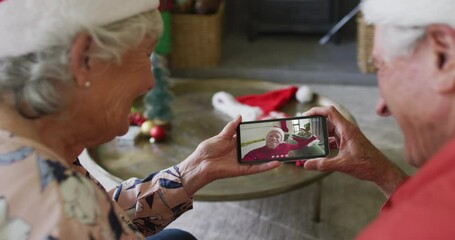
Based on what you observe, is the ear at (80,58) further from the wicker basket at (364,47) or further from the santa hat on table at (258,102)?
the wicker basket at (364,47)

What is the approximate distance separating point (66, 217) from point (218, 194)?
977mm

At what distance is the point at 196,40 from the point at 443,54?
9.19ft

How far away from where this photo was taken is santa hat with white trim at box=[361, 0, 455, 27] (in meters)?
0.82

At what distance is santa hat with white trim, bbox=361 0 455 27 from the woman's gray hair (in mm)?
408

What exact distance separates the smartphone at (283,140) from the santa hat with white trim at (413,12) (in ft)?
1.53

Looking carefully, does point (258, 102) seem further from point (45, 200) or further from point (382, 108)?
point (45, 200)

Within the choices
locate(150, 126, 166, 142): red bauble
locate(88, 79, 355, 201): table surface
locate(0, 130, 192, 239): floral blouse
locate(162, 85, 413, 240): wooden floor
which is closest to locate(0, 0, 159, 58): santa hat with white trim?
locate(0, 130, 192, 239): floral blouse

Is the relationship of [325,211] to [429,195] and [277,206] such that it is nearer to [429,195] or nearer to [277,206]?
[277,206]

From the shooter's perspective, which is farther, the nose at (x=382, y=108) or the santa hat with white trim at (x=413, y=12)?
the nose at (x=382, y=108)

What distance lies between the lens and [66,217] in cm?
77

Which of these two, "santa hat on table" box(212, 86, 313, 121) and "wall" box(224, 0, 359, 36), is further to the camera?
"wall" box(224, 0, 359, 36)

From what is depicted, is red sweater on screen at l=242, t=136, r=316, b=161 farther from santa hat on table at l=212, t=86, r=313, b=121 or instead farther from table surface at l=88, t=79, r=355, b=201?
santa hat on table at l=212, t=86, r=313, b=121

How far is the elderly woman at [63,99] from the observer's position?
783 mm

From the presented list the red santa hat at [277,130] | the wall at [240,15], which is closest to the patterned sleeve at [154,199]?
the red santa hat at [277,130]
